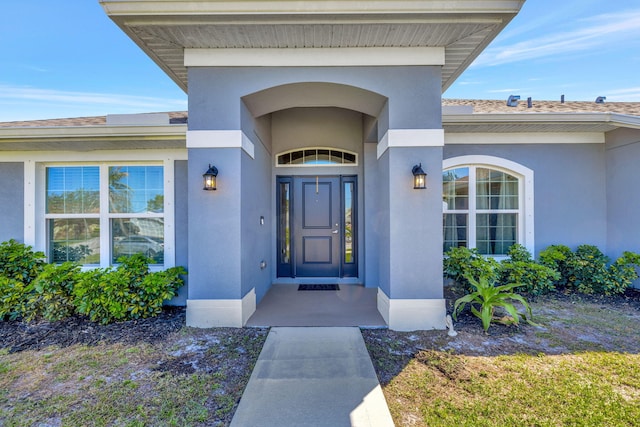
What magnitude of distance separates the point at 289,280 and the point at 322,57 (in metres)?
3.93

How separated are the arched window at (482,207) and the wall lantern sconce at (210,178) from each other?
405cm

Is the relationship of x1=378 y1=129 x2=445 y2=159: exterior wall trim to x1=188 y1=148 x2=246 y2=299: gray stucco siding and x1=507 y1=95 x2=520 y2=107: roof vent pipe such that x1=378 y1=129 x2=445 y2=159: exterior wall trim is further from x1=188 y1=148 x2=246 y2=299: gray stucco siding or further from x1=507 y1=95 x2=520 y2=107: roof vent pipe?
x1=507 y1=95 x2=520 y2=107: roof vent pipe

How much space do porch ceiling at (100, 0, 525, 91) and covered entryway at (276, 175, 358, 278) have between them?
263 cm

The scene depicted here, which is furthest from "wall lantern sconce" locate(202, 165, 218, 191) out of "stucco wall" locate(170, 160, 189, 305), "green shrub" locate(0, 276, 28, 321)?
"green shrub" locate(0, 276, 28, 321)

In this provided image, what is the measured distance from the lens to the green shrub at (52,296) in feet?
12.5

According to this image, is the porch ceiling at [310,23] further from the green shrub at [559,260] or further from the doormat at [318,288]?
the doormat at [318,288]

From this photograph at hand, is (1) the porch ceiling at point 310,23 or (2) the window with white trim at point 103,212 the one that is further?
(2) the window with white trim at point 103,212

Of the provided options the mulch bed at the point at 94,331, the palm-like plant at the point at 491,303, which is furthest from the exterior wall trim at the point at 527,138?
the mulch bed at the point at 94,331

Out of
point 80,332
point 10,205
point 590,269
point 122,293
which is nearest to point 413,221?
point 590,269

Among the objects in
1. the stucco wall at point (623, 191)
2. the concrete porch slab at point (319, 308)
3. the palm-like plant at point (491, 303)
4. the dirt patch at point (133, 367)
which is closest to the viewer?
the dirt patch at point (133, 367)

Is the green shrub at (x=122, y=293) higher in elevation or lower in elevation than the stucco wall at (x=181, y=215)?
lower

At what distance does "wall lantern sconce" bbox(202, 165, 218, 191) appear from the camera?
135 inches

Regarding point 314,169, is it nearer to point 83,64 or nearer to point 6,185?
point 6,185

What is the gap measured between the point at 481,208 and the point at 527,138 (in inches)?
58.0
